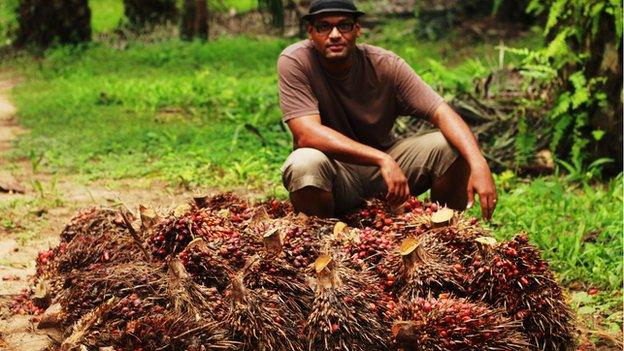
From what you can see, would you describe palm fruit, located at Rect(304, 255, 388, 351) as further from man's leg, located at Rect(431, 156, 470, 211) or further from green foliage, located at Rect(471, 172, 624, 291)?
green foliage, located at Rect(471, 172, 624, 291)

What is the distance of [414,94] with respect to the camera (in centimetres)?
527

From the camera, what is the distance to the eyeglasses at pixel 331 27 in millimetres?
5098

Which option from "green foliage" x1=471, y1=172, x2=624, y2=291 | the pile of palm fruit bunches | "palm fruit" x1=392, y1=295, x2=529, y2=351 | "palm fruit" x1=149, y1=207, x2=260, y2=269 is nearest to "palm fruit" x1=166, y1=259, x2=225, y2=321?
the pile of palm fruit bunches

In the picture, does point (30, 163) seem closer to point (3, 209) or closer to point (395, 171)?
point (3, 209)

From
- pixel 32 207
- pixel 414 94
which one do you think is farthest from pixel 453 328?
pixel 32 207

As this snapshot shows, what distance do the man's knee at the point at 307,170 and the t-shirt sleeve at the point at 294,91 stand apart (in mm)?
241

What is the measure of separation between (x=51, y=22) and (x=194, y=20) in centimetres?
235

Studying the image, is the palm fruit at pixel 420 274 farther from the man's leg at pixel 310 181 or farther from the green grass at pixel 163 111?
the green grass at pixel 163 111

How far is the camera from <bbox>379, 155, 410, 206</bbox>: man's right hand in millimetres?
4758

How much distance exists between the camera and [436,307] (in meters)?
3.81

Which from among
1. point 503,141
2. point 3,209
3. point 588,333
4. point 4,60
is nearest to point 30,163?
point 3,209

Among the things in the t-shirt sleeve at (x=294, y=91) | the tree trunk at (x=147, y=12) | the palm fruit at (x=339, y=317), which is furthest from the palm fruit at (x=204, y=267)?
the tree trunk at (x=147, y=12)

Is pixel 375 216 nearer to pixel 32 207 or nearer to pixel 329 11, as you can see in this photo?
pixel 329 11

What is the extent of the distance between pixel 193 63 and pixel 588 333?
409 inches
